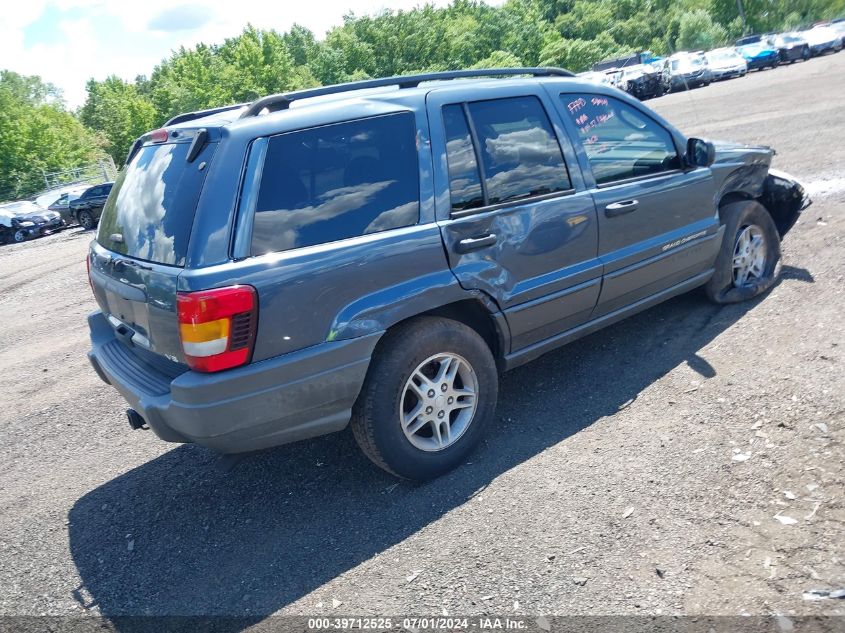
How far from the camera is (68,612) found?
316 centimetres

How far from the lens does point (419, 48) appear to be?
67.4 metres

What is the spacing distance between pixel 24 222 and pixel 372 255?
24.5m

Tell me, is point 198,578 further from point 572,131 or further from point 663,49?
point 663,49

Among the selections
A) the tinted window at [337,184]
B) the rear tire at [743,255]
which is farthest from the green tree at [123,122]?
the tinted window at [337,184]

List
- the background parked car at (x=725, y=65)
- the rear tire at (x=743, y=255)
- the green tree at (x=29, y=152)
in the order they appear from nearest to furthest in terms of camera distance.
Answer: the rear tire at (x=743, y=255) → the background parked car at (x=725, y=65) → the green tree at (x=29, y=152)

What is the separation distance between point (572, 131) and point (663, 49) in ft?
261

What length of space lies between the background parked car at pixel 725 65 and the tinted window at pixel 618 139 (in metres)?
34.6

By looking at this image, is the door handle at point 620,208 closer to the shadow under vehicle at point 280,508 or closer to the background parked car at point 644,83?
the shadow under vehicle at point 280,508

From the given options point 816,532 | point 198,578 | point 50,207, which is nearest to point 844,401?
point 816,532

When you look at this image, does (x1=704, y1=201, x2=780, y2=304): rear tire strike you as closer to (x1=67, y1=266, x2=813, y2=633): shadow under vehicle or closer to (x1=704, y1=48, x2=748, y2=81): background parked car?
(x1=67, y1=266, x2=813, y2=633): shadow under vehicle

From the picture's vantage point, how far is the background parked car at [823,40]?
41.2 meters

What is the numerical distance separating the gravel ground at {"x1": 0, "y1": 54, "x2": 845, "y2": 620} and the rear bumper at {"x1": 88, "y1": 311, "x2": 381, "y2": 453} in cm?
59

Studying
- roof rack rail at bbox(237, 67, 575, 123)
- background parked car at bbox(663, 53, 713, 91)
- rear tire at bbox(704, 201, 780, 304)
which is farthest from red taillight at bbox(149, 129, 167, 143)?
background parked car at bbox(663, 53, 713, 91)

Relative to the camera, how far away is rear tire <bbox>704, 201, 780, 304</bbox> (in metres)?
5.28
